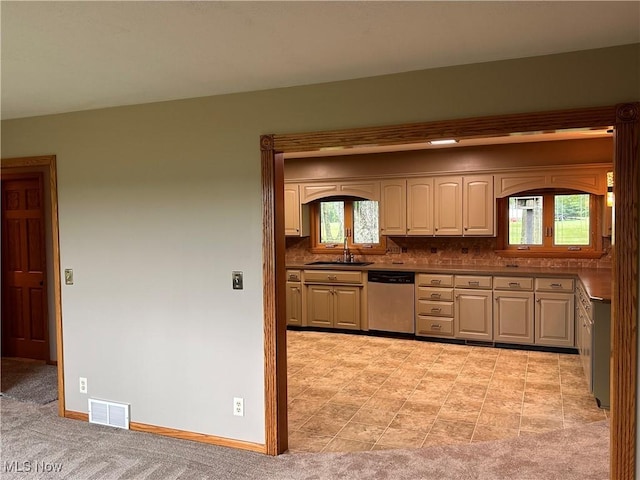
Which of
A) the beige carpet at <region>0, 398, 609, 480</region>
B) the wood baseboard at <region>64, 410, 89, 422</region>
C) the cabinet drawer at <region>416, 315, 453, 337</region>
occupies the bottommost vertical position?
the beige carpet at <region>0, 398, 609, 480</region>

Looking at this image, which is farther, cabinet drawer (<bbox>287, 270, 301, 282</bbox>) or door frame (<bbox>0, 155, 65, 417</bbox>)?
cabinet drawer (<bbox>287, 270, 301, 282</bbox>)

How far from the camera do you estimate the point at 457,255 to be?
21.3 ft

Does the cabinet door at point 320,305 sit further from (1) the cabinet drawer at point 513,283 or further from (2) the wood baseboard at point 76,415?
(2) the wood baseboard at point 76,415

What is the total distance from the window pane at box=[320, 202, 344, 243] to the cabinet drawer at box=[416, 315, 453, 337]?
181 cm

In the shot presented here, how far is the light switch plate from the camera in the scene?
10.6 ft

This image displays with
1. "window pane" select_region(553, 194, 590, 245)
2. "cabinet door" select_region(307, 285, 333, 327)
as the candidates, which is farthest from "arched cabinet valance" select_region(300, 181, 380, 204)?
"window pane" select_region(553, 194, 590, 245)

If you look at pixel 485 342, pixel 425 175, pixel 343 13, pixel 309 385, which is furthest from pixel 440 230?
pixel 343 13

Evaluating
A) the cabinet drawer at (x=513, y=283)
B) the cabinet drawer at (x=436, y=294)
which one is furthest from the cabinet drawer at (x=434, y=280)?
the cabinet drawer at (x=513, y=283)

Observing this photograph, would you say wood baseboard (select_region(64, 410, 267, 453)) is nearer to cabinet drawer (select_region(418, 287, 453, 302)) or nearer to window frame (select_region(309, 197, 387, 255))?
cabinet drawer (select_region(418, 287, 453, 302))

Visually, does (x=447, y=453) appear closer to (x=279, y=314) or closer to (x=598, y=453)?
(x=598, y=453)

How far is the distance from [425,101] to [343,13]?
93cm

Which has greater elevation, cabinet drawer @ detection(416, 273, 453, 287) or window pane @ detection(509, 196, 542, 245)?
window pane @ detection(509, 196, 542, 245)

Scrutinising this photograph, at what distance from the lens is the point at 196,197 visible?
10.9 feet

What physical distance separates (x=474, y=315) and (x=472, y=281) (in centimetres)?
41
